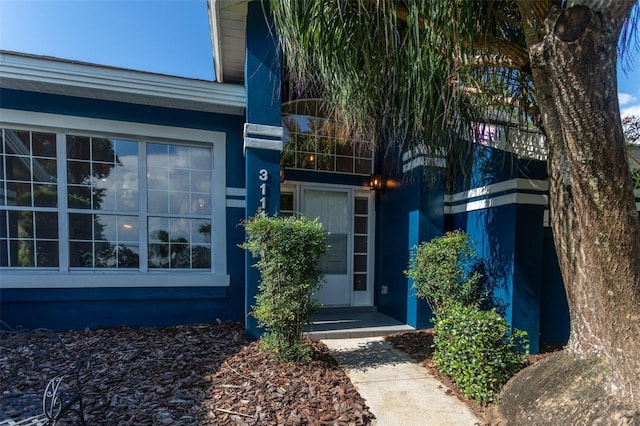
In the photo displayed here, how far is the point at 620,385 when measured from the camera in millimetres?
1868

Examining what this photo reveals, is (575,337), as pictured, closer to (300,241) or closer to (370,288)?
(300,241)

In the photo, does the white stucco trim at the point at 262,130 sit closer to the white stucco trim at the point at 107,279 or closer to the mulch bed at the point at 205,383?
the white stucco trim at the point at 107,279

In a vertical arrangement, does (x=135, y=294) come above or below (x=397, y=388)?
above

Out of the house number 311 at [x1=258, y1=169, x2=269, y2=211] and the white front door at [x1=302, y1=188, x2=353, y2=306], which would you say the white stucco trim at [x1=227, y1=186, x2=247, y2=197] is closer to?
the house number 311 at [x1=258, y1=169, x2=269, y2=211]

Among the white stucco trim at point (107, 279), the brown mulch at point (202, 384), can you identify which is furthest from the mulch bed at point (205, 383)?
the white stucco trim at point (107, 279)

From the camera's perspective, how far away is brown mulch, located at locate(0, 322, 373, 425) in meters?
2.43

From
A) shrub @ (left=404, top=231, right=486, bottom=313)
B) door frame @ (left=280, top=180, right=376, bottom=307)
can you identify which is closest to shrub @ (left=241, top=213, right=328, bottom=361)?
shrub @ (left=404, top=231, right=486, bottom=313)

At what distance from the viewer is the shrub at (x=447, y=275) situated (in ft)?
13.0

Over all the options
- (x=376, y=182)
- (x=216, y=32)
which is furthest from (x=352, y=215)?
(x=216, y=32)

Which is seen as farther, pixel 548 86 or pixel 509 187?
pixel 509 187

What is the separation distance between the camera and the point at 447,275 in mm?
3949

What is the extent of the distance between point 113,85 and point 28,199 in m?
2.02

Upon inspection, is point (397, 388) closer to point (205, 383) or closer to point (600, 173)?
point (205, 383)

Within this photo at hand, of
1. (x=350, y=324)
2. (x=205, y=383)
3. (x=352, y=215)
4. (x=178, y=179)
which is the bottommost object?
(x=350, y=324)
